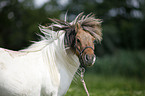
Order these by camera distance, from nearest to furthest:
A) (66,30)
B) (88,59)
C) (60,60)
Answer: (88,59)
(60,60)
(66,30)

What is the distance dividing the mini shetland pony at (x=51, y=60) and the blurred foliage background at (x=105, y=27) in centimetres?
1007

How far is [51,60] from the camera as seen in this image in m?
3.02

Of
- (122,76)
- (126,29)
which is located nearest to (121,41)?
(126,29)

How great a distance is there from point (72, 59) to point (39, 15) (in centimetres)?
1772

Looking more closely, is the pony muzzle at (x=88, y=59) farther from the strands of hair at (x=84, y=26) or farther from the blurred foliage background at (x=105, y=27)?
the blurred foliage background at (x=105, y=27)

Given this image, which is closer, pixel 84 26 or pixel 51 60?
pixel 51 60

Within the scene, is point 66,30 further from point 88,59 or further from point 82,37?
point 88,59

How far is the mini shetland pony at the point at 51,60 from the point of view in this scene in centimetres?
254

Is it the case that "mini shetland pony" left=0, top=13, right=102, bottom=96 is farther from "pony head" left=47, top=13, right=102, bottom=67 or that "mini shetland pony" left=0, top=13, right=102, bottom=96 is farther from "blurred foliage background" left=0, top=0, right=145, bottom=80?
"blurred foliage background" left=0, top=0, right=145, bottom=80

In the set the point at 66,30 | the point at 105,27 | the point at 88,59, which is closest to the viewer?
the point at 88,59

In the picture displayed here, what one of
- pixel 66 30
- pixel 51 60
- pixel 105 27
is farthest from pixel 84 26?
pixel 105 27

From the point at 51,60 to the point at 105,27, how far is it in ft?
70.5

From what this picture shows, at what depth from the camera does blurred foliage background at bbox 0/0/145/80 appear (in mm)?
14055

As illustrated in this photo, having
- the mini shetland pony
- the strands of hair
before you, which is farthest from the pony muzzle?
the strands of hair
